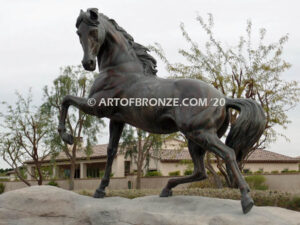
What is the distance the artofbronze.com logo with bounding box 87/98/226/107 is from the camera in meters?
4.06

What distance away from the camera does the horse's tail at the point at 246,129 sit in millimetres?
4020

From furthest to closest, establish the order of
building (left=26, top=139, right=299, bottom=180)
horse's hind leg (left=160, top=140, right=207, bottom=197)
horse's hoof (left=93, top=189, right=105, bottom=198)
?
building (left=26, top=139, right=299, bottom=180)
horse's hoof (left=93, top=189, right=105, bottom=198)
horse's hind leg (left=160, top=140, right=207, bottom=197)

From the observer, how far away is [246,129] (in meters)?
4.02

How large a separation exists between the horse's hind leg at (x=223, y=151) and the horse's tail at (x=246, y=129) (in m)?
0.22

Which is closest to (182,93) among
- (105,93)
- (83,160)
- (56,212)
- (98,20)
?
(105,93)

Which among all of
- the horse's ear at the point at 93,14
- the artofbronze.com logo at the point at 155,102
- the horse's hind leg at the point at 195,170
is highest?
the horse's ear at the point at 93,14

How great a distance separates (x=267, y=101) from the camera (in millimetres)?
15344

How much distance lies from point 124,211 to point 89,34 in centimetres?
208

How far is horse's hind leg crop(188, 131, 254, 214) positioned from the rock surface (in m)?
0.23

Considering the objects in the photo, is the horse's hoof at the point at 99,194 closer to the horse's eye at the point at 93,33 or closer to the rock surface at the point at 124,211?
the rock surface at the point at 124,211

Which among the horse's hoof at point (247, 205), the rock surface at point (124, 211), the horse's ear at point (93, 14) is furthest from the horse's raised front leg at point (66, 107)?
the horse's hoof at point (247, 205)

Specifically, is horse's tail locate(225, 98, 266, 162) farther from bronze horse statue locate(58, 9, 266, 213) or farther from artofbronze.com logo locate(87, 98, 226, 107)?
artofbronze.com logo locate(87, 98, 226, 107)

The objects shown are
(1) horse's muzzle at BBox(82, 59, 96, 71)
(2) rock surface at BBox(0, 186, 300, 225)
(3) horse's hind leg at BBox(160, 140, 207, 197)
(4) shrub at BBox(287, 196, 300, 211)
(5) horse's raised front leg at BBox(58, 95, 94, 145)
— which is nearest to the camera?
(2) rock surface at BBox(0, 186, 300, 225)

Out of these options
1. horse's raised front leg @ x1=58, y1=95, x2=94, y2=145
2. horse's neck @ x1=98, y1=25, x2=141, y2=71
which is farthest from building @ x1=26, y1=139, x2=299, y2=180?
horse's neck @ x1=98, y1=25, x2=141, y2=71
